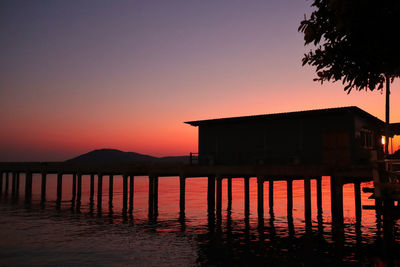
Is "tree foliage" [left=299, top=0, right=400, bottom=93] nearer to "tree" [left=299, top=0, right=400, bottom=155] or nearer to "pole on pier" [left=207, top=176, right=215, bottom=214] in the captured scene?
"tree" [left=299, top=0, right=400, bottom=155]

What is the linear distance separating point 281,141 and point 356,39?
1788cm

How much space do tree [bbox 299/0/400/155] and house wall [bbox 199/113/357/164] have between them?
44.8 feet

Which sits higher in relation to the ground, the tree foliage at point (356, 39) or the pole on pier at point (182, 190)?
the tree foliage at point (356, 39)

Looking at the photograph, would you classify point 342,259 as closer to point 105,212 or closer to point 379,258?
point 379,258

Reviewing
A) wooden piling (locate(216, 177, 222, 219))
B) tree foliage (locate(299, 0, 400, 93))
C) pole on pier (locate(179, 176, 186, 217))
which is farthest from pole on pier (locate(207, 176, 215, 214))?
tree foliage (locate(299, 0, 400, 93))

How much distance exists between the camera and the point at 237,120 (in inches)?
1198

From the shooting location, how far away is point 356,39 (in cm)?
1116

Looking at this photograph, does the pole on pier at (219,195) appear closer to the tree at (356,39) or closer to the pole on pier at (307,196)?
the pole on pier at (307,196)

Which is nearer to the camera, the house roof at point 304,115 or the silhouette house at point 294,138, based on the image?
the house roof at point 304,115

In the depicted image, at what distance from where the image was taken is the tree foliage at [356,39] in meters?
9.98

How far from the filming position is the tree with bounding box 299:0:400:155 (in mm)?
9977

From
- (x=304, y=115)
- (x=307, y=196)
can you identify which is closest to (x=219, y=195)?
(x=307, y=196)

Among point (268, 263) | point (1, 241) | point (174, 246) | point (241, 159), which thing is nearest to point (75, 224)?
point (1, 241)

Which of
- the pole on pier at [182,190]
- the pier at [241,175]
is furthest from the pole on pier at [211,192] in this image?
the pole on pier at [182,190]
